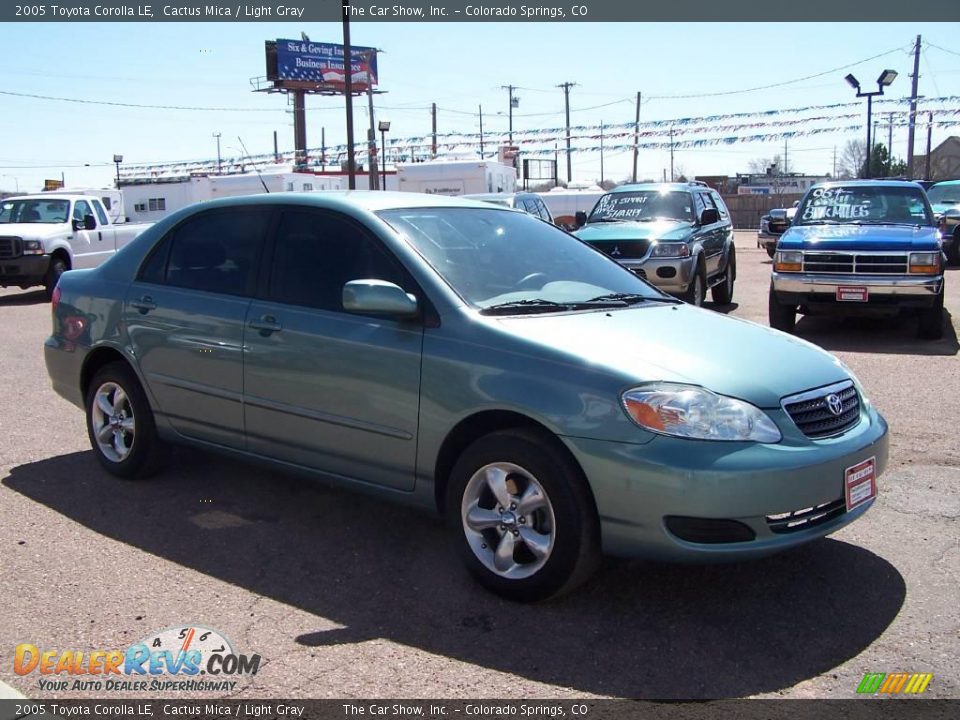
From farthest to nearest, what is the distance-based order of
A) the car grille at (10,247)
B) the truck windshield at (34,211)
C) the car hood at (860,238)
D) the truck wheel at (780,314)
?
the truck windshield at (34,211), the car grille at (10,247), the truck wheel at (780,314), the car hood at (860,238)

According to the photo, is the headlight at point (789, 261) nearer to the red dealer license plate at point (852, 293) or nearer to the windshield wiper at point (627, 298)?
the red dealer license plate at point (852, 293)

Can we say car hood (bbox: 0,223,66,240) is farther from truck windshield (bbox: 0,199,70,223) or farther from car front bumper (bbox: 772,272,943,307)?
car front bumper (bbox: 772,272,943,307)

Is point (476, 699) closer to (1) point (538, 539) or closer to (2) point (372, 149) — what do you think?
(1) point (538, 539)

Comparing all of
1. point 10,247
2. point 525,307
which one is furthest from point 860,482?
point 10,247

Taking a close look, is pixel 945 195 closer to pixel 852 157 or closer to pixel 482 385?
pixel 482 385

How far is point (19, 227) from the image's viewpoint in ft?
55.6

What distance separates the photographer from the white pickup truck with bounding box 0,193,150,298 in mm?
16344

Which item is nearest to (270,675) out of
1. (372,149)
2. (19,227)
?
(19,227)

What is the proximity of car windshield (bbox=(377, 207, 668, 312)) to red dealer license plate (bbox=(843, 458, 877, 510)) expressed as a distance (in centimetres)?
130

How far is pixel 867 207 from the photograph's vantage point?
1130 centimetres

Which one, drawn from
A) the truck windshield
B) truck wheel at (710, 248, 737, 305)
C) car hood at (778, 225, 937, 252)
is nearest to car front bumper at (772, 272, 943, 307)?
car hood at (778, 225, 937, 252)

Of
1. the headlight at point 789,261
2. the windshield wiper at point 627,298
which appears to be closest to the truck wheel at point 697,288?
the headlight at point 789,261

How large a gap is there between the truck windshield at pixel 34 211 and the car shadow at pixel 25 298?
1.44 m

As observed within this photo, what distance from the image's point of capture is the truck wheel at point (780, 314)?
10859mm
